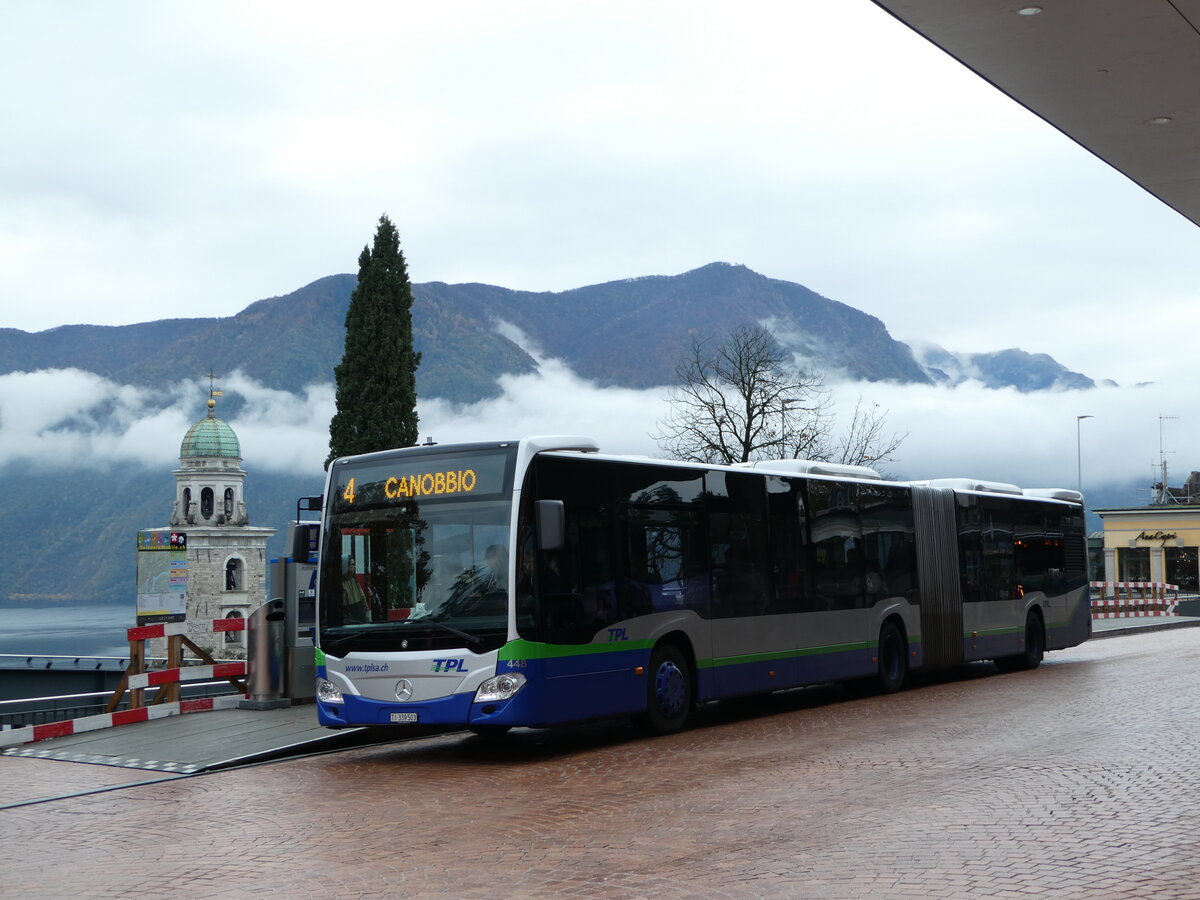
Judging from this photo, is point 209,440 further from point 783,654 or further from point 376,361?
point 783,654

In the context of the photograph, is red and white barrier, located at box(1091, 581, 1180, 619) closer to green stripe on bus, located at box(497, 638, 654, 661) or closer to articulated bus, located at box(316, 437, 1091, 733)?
articulated bus, located at box(316, 437, 1091, 733)

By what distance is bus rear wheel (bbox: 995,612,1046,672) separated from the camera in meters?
23.5

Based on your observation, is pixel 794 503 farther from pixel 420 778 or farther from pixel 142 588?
pixel 142 588

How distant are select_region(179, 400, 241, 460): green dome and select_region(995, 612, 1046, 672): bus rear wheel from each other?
423ft

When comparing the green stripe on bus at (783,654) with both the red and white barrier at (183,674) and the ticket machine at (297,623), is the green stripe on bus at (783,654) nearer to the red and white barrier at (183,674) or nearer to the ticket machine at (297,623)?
the ticket machine at (297,623)

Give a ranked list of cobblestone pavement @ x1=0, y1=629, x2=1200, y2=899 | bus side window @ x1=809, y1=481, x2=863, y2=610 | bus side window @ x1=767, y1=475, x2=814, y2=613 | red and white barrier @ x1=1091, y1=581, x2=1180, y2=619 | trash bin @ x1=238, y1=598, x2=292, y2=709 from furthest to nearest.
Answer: red and white barrier @ x1=1091, y1=581, x2=1180, y2=619 → bus side window @ x1=809, y1=481, x2=863, y2=610 → bus side window @ x1=767, y1=475, x2=814, y2=613 → trash bin @ x1=238, y1=598, x2=292, y2=709 → cobblestone pavement @ x1=0, y1=629, x2=1200, y2=899

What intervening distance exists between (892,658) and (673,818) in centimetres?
1053

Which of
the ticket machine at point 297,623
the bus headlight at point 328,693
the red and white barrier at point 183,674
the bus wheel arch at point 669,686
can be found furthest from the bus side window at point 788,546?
the red and white barrier at point 183,674

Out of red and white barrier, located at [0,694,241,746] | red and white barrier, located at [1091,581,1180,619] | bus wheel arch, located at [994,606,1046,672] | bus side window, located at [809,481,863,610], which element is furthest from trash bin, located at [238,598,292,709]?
red and white barrier, located at [1091,581,1180,619]

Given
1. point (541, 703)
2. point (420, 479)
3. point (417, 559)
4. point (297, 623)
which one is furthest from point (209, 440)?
point (541, 703)

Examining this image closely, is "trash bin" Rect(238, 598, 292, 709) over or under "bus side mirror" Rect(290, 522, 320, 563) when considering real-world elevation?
under

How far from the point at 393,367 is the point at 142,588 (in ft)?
320

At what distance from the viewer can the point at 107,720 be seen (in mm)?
15445

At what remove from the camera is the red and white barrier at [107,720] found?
14.7 metres
